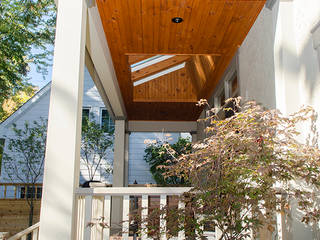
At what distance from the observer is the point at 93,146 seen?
1040cm

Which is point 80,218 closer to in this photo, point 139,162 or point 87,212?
point 87,212

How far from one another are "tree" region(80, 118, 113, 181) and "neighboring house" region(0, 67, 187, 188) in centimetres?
21

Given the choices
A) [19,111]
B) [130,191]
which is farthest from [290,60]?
[19,111]

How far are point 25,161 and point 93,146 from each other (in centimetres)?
308

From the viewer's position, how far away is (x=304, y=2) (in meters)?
3.03

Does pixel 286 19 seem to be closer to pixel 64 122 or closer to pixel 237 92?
pixel 237 92

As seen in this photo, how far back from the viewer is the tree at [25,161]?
7414 millimetres

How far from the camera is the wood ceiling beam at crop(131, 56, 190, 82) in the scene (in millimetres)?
7012

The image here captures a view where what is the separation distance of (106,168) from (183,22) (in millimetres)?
7357

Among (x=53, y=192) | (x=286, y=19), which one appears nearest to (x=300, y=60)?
(x=286, y=19)

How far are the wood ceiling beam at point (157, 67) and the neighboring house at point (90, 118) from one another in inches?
55.1

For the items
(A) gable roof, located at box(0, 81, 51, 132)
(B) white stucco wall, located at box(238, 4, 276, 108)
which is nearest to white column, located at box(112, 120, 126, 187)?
(A) gable roof, located at box(0, 81, 51, 132)

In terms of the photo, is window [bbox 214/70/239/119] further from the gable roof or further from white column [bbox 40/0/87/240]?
the gable roof

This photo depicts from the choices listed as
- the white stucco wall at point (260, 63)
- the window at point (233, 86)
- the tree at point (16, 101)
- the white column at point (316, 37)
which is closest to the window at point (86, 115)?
the tree at point (16, 101)
